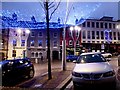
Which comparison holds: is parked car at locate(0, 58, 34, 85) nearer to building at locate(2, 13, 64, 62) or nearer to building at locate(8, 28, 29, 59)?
building at locate(2, 13, 64, 62)

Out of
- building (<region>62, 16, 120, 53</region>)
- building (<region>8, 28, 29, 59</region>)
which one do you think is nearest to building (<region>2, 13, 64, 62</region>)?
building (<region>8, 28, 29, 59</region>)

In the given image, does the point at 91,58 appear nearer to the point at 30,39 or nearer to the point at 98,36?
the point at 30,39

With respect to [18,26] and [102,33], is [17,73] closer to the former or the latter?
[18,26]

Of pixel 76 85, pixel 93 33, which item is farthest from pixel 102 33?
pixel 76 85

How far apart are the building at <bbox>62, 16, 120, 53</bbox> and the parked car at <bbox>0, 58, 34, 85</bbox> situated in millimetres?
43398

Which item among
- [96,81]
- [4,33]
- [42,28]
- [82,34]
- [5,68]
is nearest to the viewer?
[96,81]

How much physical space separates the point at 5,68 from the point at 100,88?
6480mm

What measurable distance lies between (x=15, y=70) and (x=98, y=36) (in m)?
50.3

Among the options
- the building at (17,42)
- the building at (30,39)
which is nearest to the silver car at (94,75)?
the building at (30,39)

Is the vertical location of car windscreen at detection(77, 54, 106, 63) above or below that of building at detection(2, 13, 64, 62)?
below

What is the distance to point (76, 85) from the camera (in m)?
9.10

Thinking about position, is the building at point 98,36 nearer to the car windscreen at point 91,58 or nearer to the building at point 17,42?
the building at point 17,42

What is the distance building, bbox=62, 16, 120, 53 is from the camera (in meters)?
59.6

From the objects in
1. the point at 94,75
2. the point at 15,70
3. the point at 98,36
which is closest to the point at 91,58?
the point at 94,75
